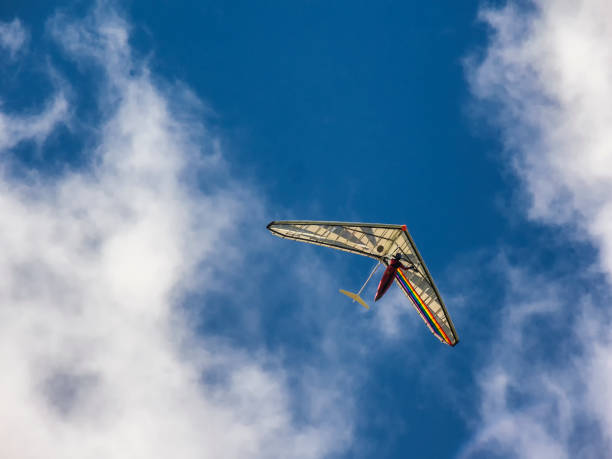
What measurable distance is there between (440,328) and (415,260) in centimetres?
879

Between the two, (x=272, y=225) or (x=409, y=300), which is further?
(x=409, y=300)

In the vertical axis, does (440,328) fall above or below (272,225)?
above

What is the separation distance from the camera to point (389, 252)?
168 ft

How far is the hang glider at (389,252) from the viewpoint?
159 ft

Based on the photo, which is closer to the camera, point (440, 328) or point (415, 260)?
point (415, 260)

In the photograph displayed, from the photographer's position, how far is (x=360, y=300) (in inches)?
1987

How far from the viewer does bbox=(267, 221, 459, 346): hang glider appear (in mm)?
48406

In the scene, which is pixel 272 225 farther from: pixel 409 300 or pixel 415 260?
pixel 409 300

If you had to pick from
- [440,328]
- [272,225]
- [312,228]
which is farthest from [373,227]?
[440,328]

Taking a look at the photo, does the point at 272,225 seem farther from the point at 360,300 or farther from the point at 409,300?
the point at 409,300

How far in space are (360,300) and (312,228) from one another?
27.9 feet

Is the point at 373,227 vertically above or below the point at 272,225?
above

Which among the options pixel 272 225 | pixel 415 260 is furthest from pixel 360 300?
pixel 272 225

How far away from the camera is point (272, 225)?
157ft
